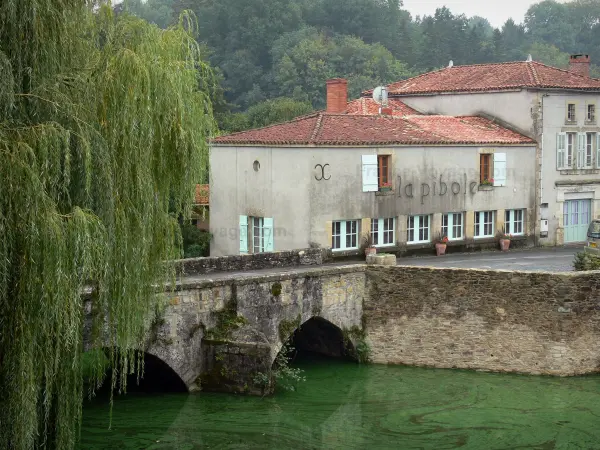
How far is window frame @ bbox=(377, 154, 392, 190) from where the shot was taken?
28531mm

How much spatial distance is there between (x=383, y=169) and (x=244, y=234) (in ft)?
13.3

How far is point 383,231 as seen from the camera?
94.2 ft

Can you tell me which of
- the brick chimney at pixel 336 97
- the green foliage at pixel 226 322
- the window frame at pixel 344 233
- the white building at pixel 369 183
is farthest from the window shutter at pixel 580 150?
the green foliage at pixel 226 322

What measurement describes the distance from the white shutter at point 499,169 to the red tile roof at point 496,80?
2.43 m

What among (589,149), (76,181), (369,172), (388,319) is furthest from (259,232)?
(76,181)

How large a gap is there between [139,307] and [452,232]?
16593 millimetres

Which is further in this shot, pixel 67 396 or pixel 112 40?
pixel 112 40

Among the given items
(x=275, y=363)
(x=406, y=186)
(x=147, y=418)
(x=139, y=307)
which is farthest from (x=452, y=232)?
(x=139, y=307)

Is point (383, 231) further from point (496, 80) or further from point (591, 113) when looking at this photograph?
point (591, 113)

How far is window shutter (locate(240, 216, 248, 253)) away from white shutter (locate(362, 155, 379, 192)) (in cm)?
330

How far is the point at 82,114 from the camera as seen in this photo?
13.8m

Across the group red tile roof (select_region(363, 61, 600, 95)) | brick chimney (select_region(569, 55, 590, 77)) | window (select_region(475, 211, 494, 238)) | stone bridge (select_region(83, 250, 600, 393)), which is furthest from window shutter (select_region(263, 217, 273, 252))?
brick chimney (select_region(569, 55, 590, 77))

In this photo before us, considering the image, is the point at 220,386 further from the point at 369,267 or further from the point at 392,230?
the point at 392,230

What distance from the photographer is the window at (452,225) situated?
30.2 meters
